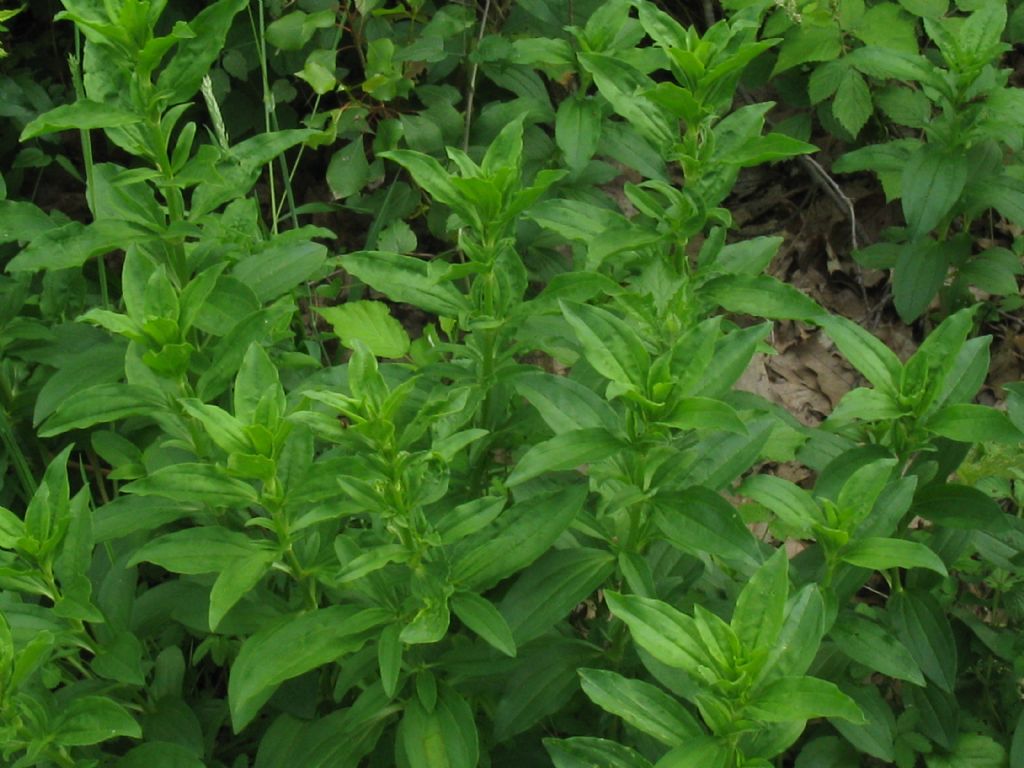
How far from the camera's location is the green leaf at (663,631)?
1.84 meters

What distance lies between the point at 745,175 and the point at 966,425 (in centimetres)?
260

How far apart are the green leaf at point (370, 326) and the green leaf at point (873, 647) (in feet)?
5.27

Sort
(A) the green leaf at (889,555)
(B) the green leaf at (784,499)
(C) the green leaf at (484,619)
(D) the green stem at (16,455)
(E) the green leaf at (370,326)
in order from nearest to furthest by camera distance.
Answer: (C) the green leaf at (484,619) → (A) the green leaf at (889,555) → (B) the green leaf at (784,499) → (D) the green stem at (16,455) → (E) the green leaf at (370,326)

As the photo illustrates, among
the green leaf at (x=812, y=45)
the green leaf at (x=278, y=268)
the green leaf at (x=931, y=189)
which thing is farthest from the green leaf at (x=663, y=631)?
the green leaf at (x=812, y=45)

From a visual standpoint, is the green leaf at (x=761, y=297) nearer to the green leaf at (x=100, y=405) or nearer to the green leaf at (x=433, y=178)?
Result: the green leaf at (x=433, y=178)

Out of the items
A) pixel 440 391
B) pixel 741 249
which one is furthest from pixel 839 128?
pixel 440 391

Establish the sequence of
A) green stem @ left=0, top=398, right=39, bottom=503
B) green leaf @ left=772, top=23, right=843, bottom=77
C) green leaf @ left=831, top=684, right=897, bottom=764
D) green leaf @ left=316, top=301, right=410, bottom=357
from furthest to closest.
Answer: green leaf @ left=772, top=23, right=843, bottom=77, green leaf @ left=316, top=301, right=410, bottom=357, green stem @ left=0, top=398, right=39, bottom=503, green leaf @ left=831, top=684, right=897, bottom=764

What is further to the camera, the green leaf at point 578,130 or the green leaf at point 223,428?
the green leaf at point 578,130

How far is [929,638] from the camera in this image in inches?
98.4

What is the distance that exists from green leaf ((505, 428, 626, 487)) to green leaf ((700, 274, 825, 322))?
0.56 metres

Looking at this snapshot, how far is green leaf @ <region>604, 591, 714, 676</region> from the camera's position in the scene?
1.84 metres

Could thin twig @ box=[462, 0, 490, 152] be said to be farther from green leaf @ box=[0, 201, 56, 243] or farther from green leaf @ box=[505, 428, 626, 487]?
green leaf @ box=[505, 428, 626, 487]

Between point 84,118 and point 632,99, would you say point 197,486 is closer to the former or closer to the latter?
point 84,118

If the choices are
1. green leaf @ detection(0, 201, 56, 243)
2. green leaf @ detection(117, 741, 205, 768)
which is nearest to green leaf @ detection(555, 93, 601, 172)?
Answer: green leaf @ detection(0, 201, 56, 243)
